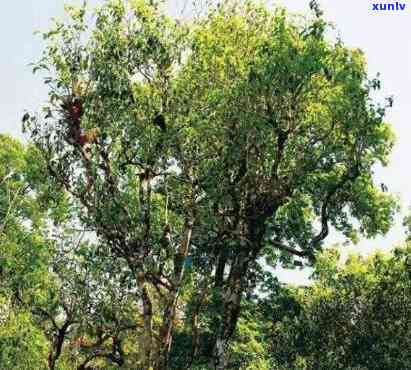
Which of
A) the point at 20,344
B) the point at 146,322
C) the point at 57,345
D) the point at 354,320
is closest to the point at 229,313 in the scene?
the point at 146,322

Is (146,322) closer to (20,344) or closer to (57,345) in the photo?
A: (20,344)

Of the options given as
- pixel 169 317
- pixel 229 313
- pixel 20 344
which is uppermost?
pixel 229 313

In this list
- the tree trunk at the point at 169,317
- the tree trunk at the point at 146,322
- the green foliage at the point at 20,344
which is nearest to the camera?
the tree trunk at the point at 169,317

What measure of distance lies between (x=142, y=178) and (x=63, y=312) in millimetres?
17983

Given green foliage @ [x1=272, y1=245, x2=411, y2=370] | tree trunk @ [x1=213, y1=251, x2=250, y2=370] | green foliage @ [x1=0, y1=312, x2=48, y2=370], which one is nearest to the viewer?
tree trunk @ [x1=213, y1=251, x2=250, y2=370]

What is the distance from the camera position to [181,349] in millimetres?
31734

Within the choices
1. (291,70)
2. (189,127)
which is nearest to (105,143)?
(189,127)

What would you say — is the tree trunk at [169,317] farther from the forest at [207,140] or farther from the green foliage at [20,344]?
the green foliage at [20,344]

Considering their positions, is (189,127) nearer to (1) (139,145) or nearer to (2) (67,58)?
(1) (139,145)

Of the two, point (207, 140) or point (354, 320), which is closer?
point (207, 140)

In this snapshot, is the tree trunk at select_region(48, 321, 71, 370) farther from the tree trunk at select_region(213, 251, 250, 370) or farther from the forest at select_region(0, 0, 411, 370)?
the tree trunk at select_region(213, 251, 250, 370)

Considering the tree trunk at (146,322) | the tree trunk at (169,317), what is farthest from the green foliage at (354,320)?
the tree trunk at (146,322)

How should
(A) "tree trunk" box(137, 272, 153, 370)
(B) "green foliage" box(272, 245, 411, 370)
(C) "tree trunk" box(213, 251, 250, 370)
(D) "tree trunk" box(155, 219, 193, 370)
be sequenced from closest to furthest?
(D) "tree trunk" box(155, 219, 193, 370)
(A) "tree trunk" box(137, 272, 153, 370)
(C) "tree trunk" box(213, 251, 250, 370)
(B) "green foliage" box(272, 245, 411, 370)

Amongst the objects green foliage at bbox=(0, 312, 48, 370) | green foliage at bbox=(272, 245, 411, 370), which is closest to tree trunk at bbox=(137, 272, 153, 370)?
green foliage at bbox=(0, 312, 48, 370)
